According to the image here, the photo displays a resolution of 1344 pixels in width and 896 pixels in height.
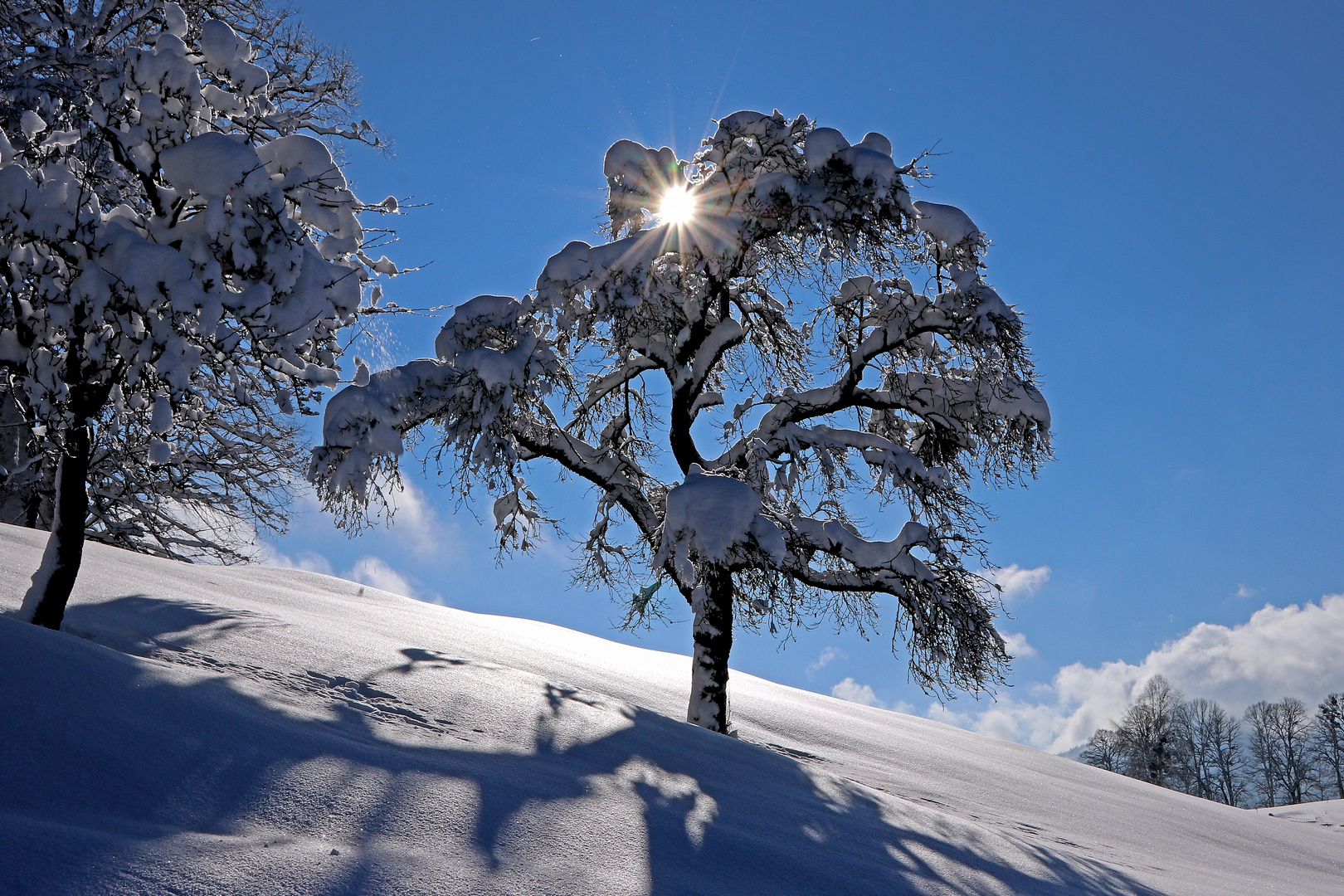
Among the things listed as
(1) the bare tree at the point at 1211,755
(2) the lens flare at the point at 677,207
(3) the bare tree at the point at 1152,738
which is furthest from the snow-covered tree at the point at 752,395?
(1) the bare tree at the point at 1211,755

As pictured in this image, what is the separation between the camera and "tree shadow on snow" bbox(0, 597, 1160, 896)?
8.77 ft

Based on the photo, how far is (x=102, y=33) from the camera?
10.5m

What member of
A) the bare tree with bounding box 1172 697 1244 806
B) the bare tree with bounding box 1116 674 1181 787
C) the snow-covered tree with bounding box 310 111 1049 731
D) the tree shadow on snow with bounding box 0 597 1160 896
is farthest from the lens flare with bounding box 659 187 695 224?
the bare tree with bounding box 1172 697 1244 806

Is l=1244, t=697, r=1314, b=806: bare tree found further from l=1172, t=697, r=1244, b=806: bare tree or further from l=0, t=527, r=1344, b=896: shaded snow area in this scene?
l=0, t=527, r=1344, b=896: shaded snow area

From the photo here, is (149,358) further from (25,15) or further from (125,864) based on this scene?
(25,15)

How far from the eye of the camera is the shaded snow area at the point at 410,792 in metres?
2.84

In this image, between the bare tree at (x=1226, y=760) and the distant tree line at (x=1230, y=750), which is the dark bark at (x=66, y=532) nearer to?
the distant tree line at (x=1230, y=750)

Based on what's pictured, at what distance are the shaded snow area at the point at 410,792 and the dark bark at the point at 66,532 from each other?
0.37 metres

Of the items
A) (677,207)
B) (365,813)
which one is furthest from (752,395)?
(365,813)

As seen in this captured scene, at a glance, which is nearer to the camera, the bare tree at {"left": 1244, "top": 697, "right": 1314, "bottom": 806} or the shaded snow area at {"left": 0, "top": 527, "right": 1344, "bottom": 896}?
the shaded snow area at {"left": 0, "top": 527, "right": 1344, "bottom": 896}

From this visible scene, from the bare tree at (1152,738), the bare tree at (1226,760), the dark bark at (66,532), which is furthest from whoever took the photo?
the bare tree at (1226,760)

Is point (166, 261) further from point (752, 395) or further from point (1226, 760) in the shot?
point (1226, 760)

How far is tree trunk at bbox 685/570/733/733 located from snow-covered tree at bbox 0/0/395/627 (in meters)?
4.97

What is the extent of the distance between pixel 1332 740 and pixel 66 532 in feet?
163
